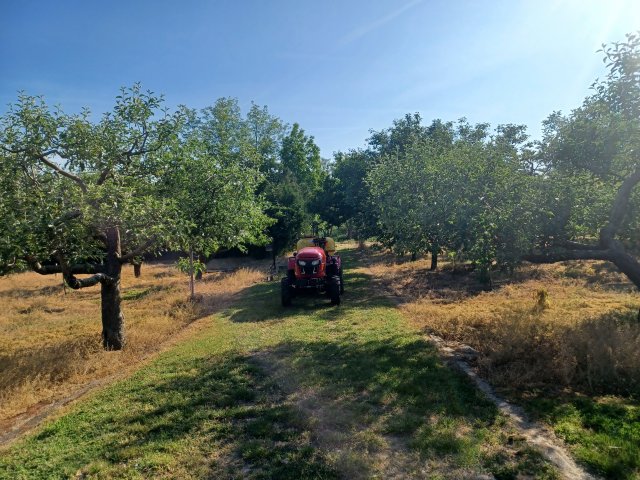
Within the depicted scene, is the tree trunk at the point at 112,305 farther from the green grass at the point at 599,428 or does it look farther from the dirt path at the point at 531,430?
the green grass at the point at 599,428

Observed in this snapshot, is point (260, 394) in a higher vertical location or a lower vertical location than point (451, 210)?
lower

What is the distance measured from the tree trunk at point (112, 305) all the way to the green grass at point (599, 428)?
9.53 metres

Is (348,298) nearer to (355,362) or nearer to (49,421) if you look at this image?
(355,362)

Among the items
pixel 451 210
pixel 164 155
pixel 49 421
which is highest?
pixel 164 155

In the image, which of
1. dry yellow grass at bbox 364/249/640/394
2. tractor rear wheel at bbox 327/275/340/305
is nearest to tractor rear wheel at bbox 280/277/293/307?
tractor rear wheel at bbox 327/275/340/305

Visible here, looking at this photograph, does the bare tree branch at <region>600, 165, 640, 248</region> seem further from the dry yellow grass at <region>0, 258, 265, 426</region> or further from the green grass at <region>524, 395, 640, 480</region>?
the dry yellow grass at <region>0, 258, 265, 426</region>

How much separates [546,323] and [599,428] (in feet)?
12.0

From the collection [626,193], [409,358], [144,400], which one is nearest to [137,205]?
[144,400]

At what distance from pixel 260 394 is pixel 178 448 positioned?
1.82 metres

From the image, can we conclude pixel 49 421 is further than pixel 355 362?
→ No

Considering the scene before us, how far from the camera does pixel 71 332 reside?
1209 cm

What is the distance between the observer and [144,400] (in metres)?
6.42

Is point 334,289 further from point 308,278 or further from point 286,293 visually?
point 286,293

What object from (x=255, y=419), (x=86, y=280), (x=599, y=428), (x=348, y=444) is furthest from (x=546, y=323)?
(x=86, y=280)
